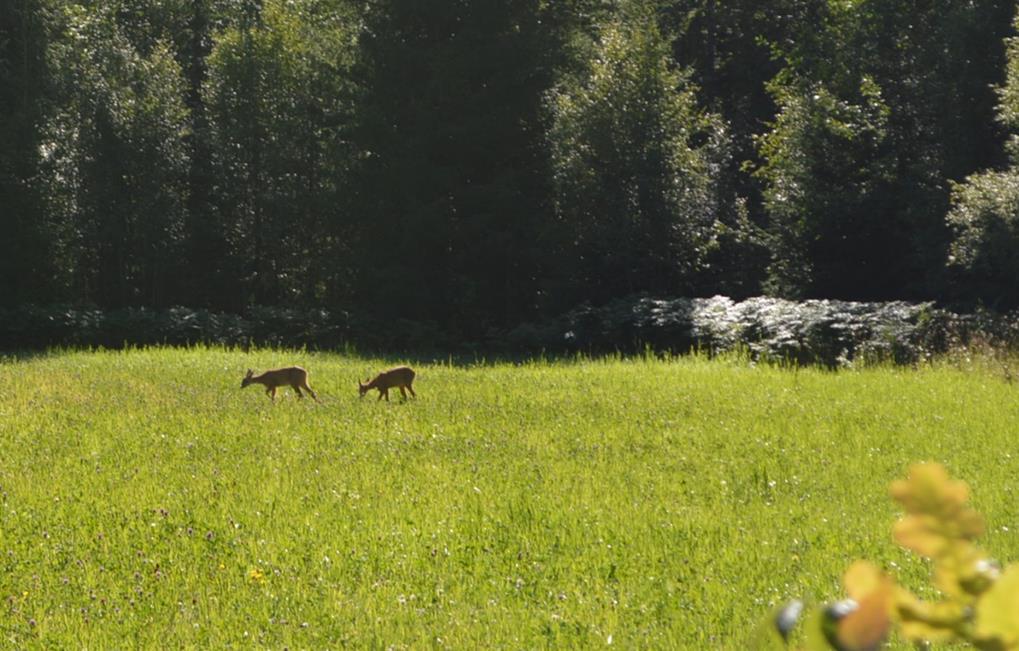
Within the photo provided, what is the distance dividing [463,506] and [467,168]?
70.5 ft

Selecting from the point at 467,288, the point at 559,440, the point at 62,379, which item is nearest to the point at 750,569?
the point at 559,440

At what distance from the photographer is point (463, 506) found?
1012 cm

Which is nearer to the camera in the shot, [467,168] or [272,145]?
[467,168]

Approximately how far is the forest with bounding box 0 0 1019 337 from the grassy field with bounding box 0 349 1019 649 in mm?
12212

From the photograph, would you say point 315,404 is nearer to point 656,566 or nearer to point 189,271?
point 656,566

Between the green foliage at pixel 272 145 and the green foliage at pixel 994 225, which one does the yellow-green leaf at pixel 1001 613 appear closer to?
the green foliage at pixel 994 225

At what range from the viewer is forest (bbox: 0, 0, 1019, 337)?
29578 mm

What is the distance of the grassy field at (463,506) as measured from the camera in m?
7.11

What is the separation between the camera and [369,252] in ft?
102

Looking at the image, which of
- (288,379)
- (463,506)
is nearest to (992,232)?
(288,379)

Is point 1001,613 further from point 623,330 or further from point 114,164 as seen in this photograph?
point 114,164

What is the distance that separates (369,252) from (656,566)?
2342 cm

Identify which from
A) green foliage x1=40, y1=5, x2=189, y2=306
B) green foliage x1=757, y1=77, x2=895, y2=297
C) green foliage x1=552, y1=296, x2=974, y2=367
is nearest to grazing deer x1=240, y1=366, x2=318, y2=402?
green foliage x1=552, y1=296, x2=974, y2=367

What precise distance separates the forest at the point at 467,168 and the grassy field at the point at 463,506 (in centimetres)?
1221
